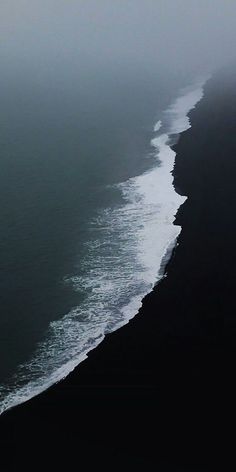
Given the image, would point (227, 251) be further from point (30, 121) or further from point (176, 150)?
point (30, 121)

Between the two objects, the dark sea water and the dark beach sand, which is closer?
the dark beach sand

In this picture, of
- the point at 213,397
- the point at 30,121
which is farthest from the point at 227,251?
the point at 30,121

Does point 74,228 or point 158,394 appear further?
point 74,228

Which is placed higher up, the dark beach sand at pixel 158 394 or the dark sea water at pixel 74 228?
the dark sea water at pixel 74 228

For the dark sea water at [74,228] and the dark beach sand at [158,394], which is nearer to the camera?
the dark beach sand at [158,394]

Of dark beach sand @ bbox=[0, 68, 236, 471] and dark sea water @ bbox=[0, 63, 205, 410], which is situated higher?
dark sea water @ bbox=[0, 63, 205, 410]
